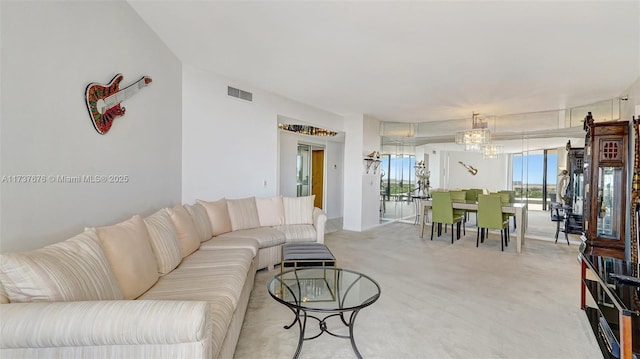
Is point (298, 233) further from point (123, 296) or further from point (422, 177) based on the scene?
point (422, 177)

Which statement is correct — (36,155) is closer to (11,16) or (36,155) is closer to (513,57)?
(11,16)

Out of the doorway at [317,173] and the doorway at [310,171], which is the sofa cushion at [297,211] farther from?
the doorway at [317,173]

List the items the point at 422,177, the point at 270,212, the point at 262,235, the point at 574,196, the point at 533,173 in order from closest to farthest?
the point at 262,235
the point at 270,212
the point at 574,196
the point at 533,173
the point at 422,177

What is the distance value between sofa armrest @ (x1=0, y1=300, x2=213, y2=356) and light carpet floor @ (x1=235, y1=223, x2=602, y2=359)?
998 millimetres

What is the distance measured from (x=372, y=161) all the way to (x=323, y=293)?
5.01 meters

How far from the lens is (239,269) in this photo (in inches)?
98.7

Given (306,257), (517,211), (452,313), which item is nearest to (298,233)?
(306,257)

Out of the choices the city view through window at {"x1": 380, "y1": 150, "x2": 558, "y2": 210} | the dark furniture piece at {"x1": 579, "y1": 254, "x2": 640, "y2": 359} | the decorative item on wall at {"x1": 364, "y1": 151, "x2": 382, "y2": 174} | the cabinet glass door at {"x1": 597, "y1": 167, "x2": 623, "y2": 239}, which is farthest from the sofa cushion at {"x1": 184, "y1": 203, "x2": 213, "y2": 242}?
the city view through window at {"x1": 380, "y1": 150, "x2": 558, "y2": 210}

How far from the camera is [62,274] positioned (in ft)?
4.61

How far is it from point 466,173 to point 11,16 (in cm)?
836

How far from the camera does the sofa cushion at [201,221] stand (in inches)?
133

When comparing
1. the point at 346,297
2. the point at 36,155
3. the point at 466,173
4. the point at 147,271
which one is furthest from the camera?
the point at 466,173

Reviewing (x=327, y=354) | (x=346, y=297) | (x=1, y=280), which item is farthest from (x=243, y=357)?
(x=1, y=280)

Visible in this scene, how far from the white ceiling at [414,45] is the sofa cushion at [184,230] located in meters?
1.88
